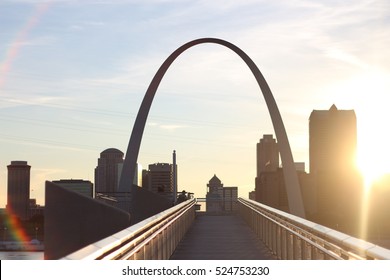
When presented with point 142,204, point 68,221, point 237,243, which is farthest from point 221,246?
point 142,204

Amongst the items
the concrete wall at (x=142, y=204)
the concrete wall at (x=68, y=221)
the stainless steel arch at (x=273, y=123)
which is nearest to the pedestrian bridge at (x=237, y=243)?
the concrete wall at (x=68, y=221)

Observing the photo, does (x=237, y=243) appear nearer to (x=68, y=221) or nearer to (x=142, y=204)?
(x=142, y=204)

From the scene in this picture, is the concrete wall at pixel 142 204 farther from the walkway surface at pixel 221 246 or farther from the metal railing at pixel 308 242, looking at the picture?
the metal railing at pixel 308 242

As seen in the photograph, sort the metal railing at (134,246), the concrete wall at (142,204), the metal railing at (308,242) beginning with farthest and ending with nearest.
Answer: the concrete wall at (142,204) → the metal railing at (308,242) → the metal railing at (134,246)

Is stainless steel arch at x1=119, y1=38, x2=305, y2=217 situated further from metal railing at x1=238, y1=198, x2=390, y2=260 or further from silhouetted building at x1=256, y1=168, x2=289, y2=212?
silhouetted building at x1=256, y1=168, x2=289, y2=212

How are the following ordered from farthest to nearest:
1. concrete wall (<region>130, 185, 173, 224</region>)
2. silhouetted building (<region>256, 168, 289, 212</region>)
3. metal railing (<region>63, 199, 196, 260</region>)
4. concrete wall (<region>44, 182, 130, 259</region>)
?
silhouetted building (<region>256, 168, 289, 212</region>) < concrete wall (<region>130, 185, 173, 224</region>) < concrete wall (<region>44, 182, 130, 259</region>) < metal railing (<region>63, 199, 196, 260</region>)

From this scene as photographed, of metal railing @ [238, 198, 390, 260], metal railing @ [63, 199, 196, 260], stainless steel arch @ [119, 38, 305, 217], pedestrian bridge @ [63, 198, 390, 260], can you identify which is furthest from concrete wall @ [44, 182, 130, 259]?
stainless steel arch @ [119, 38, 305, 217]
